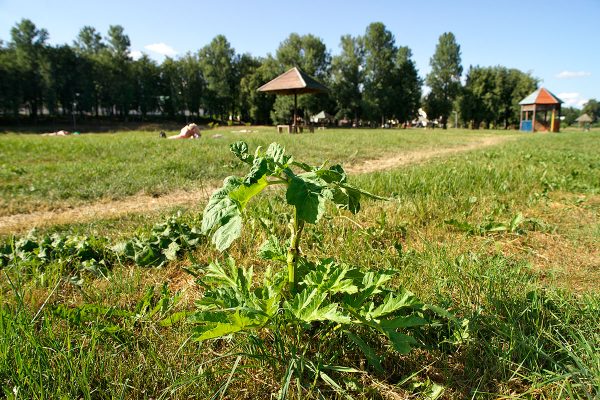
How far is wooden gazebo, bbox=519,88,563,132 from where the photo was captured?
37.2 m

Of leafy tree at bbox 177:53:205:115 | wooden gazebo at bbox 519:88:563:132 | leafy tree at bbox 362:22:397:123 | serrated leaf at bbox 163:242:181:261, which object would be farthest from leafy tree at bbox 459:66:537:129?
serrated leaf at bbox 163:242:181:261

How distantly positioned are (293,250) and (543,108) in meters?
47.0

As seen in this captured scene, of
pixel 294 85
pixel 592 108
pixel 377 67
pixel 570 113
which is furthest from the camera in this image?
pixel 592 108

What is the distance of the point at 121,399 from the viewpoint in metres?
1.06

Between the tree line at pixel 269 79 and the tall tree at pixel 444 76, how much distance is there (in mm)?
162

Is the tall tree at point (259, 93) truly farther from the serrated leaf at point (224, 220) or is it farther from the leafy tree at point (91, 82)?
the serrated leaf at point (224, 220)

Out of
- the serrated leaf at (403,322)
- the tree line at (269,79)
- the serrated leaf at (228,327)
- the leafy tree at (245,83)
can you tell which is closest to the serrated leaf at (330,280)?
the serrated leaf at (403,322)

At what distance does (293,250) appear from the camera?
51.4 inches

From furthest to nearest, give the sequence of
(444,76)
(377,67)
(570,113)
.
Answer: (570,113) < (444,76) < (377,67)

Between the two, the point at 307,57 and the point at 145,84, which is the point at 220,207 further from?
the point at 145,84

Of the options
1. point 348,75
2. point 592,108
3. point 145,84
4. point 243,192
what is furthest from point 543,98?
point 592,108

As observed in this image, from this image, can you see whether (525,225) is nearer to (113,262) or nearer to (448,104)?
(113,262)

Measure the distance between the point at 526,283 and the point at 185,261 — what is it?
6.44 ft

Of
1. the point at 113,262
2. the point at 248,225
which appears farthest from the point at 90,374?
the point at 248,225
